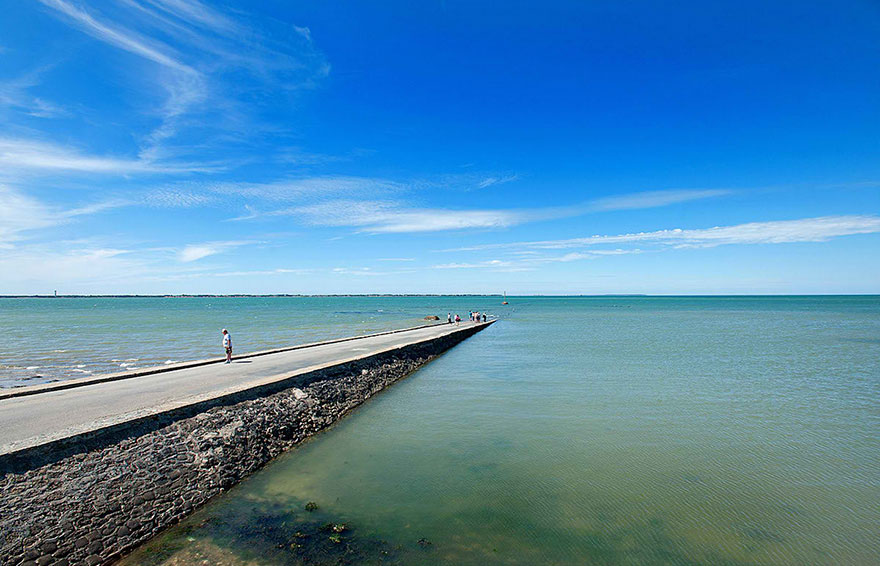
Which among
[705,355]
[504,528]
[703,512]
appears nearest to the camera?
[504,528]

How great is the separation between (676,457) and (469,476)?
483cm

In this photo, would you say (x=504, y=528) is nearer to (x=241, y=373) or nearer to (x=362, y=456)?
(x=362, y=456)

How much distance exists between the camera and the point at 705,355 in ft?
88.7

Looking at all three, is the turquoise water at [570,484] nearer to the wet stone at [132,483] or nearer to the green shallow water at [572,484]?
the green shallow water at [572,484]

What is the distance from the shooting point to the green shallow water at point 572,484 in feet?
21.3

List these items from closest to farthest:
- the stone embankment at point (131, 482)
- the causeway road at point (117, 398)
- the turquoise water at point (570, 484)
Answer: the stone embankment at point (131, 482), the turquoise water at point (570, 484), the causeway road at point (117, 398)

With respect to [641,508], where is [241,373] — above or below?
above

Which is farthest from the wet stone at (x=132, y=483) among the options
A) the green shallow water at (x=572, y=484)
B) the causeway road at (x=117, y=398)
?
the causeway road at (x=117, y=398)

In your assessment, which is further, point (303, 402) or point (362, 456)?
point (303, 402)

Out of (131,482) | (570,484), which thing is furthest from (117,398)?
(570,484)

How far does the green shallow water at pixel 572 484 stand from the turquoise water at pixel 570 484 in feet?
0.12

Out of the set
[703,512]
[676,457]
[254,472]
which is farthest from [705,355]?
[254,472]

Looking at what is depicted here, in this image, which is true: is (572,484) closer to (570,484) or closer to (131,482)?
(570,484)

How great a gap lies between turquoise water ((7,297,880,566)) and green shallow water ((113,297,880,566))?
0.04 m
